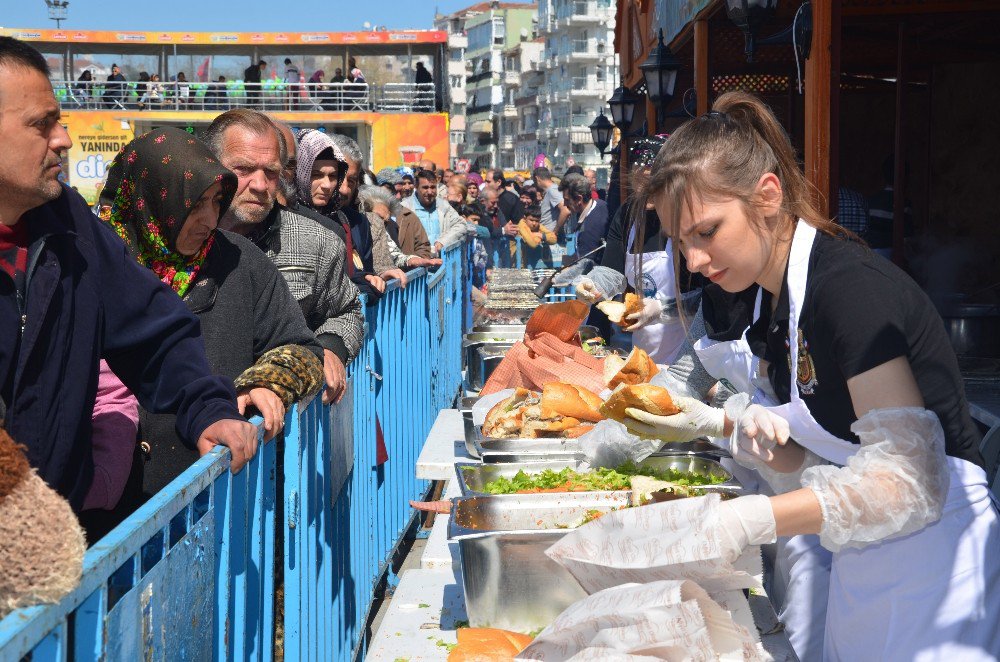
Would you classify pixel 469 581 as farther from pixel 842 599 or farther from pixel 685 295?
pixel 685 295

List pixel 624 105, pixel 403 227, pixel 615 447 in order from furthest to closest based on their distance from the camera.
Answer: pixel 624 105, pixel 403 227, pixel 615 447

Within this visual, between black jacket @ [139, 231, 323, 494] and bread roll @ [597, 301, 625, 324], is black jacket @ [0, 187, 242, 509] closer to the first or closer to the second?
black jacket @ [139, 231, 323, 494]

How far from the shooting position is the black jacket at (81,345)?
2.10 metres

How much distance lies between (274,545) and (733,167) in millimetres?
1639

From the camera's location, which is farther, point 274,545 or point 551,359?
point 551,359

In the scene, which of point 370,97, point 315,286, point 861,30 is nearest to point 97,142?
point 370,97

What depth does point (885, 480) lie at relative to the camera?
78.8 inches

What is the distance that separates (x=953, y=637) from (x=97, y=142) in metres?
44.4

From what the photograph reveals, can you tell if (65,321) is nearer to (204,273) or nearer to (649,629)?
(204,273)

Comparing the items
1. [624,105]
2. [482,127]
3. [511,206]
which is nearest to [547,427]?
[624,105]

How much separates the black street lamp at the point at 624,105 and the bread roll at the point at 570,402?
10.7 m

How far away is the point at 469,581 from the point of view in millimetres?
2506

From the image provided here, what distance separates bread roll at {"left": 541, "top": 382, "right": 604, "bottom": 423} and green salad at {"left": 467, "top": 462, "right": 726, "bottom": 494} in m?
0.50

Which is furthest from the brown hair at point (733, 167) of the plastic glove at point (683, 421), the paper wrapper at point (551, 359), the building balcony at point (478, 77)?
the building balcony at point (478, 77)
